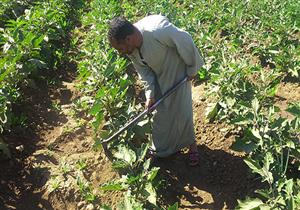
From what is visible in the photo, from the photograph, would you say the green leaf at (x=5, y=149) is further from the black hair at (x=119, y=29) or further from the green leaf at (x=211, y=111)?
the green leaf at (x=211, y=111)

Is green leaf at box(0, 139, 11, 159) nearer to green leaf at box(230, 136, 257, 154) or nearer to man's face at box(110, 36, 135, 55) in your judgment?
man's face at box(110, 36, 135, 55)

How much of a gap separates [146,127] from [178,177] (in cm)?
58

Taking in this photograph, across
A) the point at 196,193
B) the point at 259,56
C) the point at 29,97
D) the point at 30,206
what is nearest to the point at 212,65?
the point at 259,56

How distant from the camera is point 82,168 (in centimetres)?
404

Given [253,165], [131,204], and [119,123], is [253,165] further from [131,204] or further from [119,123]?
[119,123]

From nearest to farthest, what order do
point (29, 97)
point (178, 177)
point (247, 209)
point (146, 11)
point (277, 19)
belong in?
point (247, 209) < point (178, 177) < point (29, 97) < point (277, 19) < point (146, 11)

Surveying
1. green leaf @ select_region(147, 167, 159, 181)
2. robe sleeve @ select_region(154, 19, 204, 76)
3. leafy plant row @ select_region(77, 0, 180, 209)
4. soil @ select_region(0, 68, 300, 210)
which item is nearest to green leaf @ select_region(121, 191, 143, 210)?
leafy plant row @ select_region(77, 0, 180, 209)

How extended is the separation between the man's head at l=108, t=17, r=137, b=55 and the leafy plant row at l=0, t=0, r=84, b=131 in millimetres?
1533

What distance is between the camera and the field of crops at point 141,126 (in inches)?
136

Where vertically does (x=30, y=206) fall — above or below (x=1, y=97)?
below

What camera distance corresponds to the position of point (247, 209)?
9.89 feet

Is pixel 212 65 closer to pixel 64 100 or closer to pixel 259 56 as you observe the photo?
pixel 259 56

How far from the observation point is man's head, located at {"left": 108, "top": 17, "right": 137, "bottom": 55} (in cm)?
323


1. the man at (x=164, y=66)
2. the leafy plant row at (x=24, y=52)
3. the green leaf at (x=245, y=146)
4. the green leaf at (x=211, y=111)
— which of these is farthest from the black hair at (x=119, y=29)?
the green leaf at (x=211, y=111)
